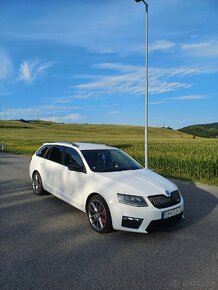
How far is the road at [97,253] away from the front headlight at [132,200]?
0.63 m

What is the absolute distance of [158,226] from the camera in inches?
218

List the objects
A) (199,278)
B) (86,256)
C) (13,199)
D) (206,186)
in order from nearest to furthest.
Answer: (199,278), (86,256), (13,199), (206,186)

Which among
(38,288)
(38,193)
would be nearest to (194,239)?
(38,288)

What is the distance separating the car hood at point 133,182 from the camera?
222 inches

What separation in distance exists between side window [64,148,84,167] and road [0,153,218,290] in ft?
3.63

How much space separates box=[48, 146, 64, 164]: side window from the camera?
25.7 ft

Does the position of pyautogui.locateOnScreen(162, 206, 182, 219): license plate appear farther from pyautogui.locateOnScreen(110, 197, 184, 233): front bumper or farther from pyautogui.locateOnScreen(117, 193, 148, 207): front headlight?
pyautogui.locateOnScreen(117, 193, 148, 207): front headlight

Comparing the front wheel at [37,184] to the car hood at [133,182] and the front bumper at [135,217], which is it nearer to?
the car hood at [133,182]

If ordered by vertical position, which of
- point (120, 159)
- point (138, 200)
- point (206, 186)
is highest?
point (120, 159)

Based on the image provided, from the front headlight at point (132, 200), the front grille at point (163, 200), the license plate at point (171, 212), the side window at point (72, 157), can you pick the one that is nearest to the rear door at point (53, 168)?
the side window at point (72, 157)

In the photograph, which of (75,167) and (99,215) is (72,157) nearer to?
(75,167)

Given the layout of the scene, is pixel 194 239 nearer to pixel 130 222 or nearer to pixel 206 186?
pixel 130 222

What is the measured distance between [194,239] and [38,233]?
106 inches

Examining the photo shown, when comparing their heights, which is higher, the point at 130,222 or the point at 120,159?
the point at 120,159
